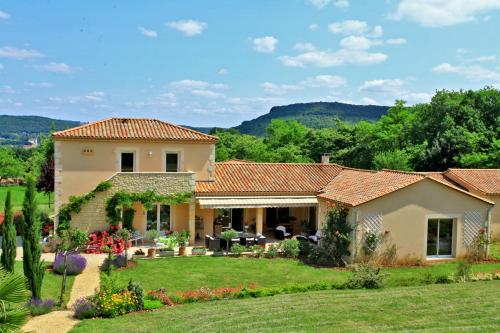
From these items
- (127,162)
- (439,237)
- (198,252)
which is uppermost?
(127,162)

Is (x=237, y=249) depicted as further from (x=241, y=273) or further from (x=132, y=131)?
(x=132, y=131)

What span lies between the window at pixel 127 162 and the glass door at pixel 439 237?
21.6m

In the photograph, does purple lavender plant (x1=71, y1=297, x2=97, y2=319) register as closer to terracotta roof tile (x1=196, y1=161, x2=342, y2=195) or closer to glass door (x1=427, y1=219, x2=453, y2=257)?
terracotta roof tile (x1=196, y1=161, x2=342, y2=195)

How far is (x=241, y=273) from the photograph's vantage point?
25891 mm

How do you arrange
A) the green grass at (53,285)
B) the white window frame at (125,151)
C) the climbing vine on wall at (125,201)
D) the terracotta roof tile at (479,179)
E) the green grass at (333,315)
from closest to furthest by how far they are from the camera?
the green grass at (333,315) → the green grass at (53,285) → the climbing vine on wall at (125,201) → the white window frame at (125,151) → the terracotta roof tile at (479,179)

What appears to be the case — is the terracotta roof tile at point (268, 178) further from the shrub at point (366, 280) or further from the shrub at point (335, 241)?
the shrub at point (366, 280)

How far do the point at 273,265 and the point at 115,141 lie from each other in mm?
15584

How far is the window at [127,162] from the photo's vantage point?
35.8m

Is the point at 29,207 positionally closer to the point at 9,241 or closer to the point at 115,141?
the point at 9,241

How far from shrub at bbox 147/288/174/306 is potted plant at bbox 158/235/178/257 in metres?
9.50

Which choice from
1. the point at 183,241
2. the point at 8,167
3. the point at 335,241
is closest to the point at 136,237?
the point at 183,241

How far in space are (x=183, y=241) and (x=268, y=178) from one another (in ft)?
31.0

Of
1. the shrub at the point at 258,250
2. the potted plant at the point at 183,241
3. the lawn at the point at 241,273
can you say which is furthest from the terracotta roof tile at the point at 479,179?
the potted plant at the point at 183,241

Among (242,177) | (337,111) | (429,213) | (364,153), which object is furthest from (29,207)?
(337,111)
